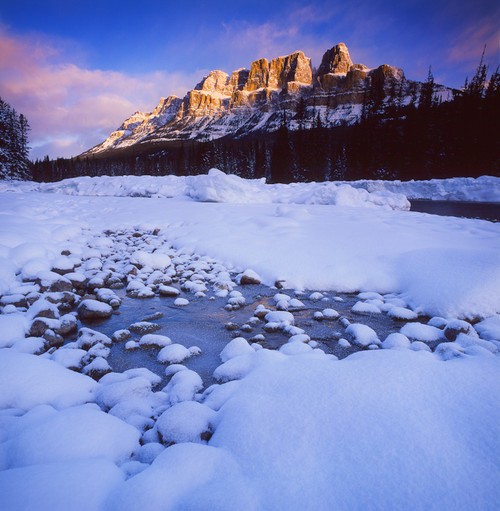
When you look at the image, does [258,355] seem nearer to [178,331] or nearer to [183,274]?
[178,331]

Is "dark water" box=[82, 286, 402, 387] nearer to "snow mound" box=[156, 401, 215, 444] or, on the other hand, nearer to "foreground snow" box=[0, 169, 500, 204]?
"snow mound" box=[156, 401, 215, 444]

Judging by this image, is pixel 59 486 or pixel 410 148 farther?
pixel 410 148

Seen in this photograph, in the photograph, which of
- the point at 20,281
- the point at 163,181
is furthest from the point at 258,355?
the point at 163,181

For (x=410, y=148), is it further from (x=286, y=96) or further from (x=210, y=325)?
(x=286, y=96)

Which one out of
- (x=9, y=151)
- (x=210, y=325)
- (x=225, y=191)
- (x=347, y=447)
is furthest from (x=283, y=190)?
(x=9, y=151)

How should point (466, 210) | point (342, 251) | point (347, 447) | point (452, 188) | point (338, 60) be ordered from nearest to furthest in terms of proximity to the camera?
point (347, 447) < point (342, 251) < point (466, 210) < point (452, 188) < point (338, 60)

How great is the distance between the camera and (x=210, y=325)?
3451 mm

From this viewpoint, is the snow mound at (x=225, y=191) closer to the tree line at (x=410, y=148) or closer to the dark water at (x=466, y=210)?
the dark water at (x=466, y=210)

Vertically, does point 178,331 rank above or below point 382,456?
below

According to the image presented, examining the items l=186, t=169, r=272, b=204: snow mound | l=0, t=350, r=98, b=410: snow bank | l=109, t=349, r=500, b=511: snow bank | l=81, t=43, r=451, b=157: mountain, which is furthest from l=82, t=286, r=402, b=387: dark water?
l=81, t=43, r=451, b=157: mountain

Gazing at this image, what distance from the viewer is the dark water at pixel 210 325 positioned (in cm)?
271

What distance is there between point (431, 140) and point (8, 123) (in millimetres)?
52911

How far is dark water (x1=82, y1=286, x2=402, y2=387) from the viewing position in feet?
8.90

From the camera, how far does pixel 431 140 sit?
36938 millimetres
